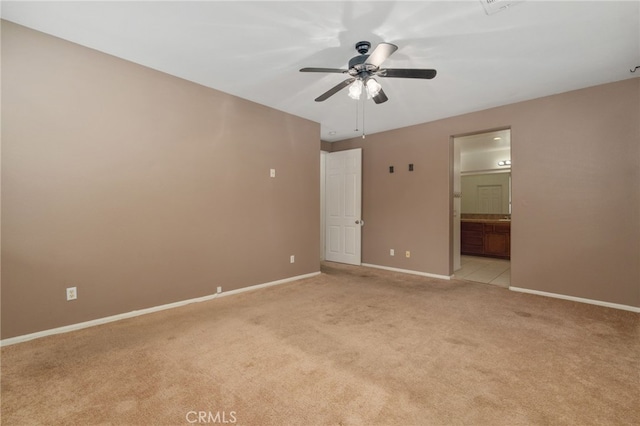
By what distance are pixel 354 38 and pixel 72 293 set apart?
3471 millimetres

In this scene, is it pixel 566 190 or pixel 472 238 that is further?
pixel 472 238

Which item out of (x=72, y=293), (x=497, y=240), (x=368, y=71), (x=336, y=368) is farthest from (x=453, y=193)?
(x=72, y=293)

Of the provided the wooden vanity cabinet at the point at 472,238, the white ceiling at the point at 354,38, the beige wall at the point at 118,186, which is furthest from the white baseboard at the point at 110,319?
the wooden vanity cabinet at the point at 472,238

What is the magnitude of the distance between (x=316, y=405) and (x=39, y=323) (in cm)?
255

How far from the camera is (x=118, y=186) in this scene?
2.81 metres

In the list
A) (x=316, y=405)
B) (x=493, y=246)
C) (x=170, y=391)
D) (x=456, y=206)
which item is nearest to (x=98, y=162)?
(x=170, y=391)

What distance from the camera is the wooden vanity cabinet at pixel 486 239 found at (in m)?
6.30

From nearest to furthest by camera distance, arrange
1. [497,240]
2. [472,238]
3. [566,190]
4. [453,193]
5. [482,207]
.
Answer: [566,190]
[453,193]
[497,240]
[472,238]
[482,207]

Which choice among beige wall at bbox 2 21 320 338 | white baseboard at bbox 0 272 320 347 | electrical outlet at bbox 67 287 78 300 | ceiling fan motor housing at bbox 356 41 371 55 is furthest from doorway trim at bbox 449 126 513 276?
electrical outlet at bbox 67 287 78 300

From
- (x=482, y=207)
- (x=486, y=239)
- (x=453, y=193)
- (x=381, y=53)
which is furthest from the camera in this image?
(x=482, y=207)

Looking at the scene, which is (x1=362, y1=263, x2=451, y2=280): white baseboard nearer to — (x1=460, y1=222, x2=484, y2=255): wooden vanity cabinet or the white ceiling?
(x1=460, y1=222, x2=484, y2=255): wooden vanity cabinet

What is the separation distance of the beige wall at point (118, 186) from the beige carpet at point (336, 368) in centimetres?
43

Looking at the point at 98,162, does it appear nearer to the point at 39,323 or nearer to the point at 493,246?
the point at 39,323

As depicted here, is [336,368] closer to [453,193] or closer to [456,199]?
[453,193]
